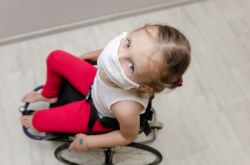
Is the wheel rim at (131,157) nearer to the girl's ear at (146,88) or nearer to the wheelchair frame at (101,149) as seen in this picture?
the wheelchair frame at (101,149)

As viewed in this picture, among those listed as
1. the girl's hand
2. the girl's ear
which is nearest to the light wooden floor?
the girl's hand

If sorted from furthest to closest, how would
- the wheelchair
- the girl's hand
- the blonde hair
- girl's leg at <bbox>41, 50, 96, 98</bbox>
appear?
1. the wheelchair
2. girl's leg at <bbox>41, 50, 96, 98</bbox>
3. the girl's hand
4. the blonde hair

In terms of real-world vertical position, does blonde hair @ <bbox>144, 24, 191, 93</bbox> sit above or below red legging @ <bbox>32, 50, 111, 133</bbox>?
above

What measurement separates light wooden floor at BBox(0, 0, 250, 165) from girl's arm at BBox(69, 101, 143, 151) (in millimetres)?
340

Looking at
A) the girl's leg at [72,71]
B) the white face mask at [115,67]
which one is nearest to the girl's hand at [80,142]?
the girl's leg at [72,71]

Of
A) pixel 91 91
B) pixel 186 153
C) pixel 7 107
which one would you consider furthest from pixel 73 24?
pixel 186 153

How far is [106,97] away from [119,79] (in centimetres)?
13

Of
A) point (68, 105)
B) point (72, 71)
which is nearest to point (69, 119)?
point (68, 105)

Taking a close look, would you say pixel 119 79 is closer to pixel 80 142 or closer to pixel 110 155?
pixel 80 142

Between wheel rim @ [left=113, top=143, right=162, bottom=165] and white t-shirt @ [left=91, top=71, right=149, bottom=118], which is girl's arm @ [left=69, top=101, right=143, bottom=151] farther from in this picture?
wheel rim @ [left=113, top=143, right=162, bottom=165]

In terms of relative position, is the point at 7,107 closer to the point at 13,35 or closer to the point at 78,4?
the point at 13,35

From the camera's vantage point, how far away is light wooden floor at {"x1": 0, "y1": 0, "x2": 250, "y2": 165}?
1453 mm

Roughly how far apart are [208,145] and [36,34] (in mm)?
893

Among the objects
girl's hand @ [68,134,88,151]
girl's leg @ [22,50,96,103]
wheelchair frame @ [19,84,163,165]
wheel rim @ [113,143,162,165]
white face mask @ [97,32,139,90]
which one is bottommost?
wheel rim @ [113,143,162,165]
